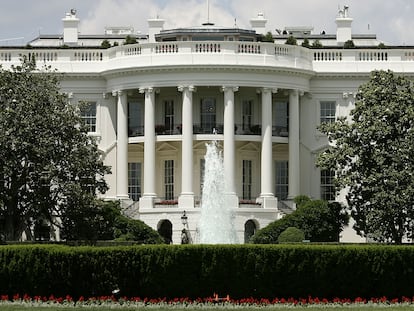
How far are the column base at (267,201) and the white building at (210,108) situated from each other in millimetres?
83

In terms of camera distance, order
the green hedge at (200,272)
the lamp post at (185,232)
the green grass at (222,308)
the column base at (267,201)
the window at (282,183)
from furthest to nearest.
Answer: the window at (282,183) → the column base at (267,201) → the lamp post at (185,232) → the green hedge at (200,272) → the green grass at (222,308)

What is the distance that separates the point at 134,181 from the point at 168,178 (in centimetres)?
211

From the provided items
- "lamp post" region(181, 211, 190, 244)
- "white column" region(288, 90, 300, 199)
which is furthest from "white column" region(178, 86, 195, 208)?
"white column" region(288, 90, 300, 199)

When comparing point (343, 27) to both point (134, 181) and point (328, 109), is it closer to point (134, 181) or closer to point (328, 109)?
point (328, 109)

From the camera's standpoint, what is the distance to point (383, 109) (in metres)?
65.6

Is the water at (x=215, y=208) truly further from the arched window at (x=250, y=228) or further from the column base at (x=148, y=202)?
the column base at (x=148, y=202)

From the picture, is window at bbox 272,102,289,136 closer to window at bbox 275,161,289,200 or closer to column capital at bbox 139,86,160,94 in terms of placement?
window at bbox 275,161,289,200

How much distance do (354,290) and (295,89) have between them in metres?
37.3

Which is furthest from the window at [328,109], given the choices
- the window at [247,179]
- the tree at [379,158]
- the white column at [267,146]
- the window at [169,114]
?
the tree at [379,158]

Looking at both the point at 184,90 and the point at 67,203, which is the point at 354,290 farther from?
the point at 184,90

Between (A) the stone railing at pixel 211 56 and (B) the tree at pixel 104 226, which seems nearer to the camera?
(B) the tree at pixel 104 226

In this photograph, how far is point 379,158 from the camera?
210 feet

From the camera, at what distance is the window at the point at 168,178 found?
78.7m

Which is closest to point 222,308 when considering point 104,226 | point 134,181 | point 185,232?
point 104,226
